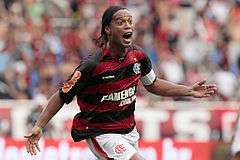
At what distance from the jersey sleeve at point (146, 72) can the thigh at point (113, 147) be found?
0.72 m

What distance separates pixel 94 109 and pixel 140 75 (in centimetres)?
61

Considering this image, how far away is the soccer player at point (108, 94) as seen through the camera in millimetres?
9281

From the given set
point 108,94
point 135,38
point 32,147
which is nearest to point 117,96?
point 108,94

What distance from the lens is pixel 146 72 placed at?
32.4ft

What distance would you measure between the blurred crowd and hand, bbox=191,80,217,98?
24.7ft

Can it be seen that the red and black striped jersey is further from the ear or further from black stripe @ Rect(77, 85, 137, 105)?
the ear

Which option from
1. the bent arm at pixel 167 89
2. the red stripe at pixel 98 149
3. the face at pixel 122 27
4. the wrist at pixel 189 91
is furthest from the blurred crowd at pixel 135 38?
the face at pixel 122 27

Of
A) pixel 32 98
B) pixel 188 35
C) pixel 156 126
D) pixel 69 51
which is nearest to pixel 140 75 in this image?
pixel 156 126

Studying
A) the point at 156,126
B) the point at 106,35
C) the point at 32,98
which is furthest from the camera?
the point at 32,98

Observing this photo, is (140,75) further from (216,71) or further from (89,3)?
(89,3)

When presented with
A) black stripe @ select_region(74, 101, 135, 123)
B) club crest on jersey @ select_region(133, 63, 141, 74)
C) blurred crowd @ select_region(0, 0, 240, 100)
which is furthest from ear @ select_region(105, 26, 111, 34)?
blurred crowd @ select_region(0, 0, 240, 100)

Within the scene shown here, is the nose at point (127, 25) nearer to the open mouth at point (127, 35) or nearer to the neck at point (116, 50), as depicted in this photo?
the open mouth at point (127, 35)

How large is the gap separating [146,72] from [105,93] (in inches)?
24.3

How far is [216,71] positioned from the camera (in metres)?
18.9
